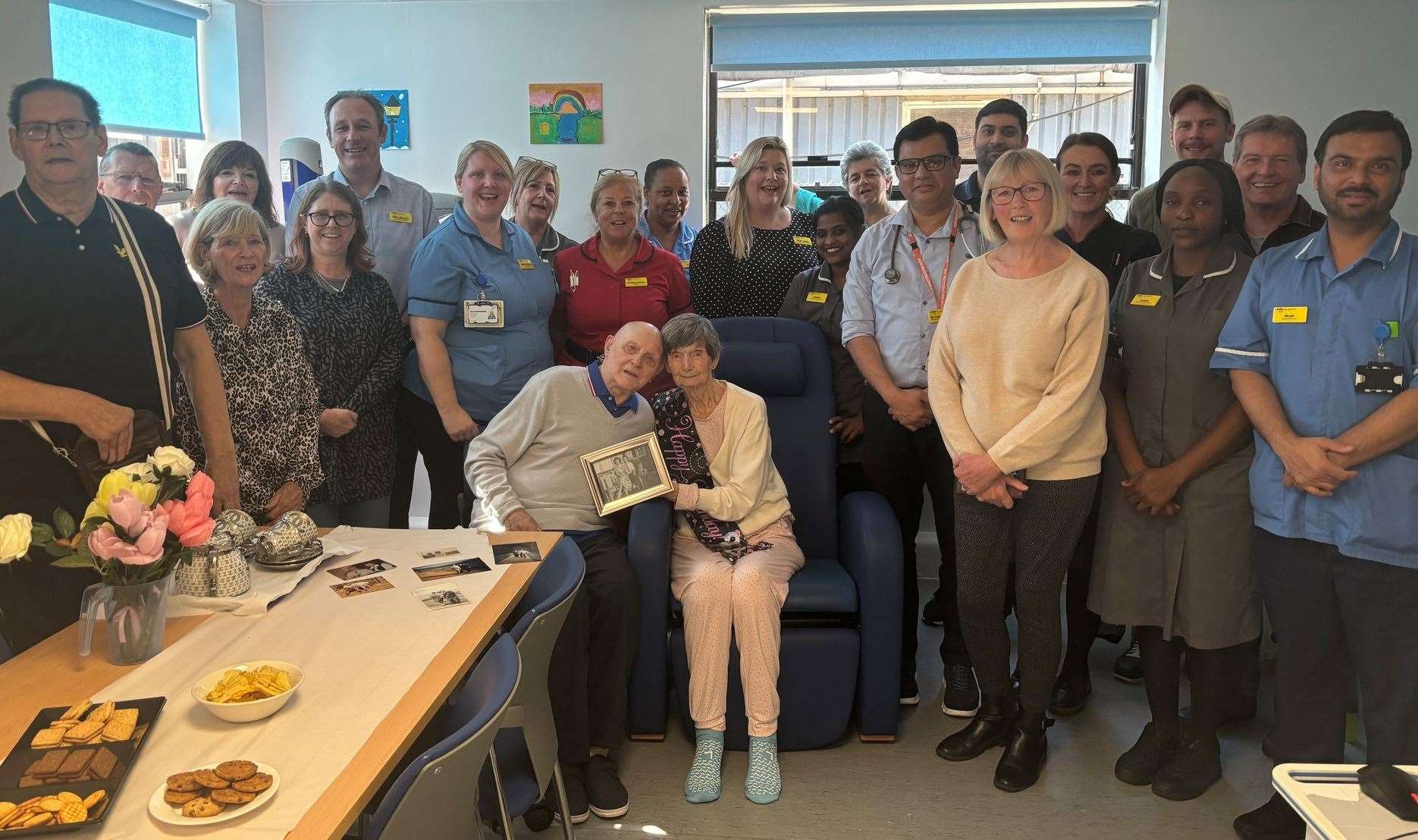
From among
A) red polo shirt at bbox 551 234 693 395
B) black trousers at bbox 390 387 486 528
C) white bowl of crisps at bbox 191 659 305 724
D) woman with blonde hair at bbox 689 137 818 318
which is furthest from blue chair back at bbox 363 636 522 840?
woman with blonde hair at bbox 689 137 818 318

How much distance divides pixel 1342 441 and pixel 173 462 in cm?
236

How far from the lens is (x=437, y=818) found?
4.72 feet

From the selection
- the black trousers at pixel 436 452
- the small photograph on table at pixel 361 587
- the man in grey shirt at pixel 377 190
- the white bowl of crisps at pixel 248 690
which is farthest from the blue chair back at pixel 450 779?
the man in grey shirt at pixel 377 190

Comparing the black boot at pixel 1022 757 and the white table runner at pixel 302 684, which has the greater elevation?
the white table runner at pixel 302 684

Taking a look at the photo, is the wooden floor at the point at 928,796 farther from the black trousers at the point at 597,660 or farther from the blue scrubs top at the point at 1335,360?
the blue scrubs top at the point at 1335,360

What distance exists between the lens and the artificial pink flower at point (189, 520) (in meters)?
1.77

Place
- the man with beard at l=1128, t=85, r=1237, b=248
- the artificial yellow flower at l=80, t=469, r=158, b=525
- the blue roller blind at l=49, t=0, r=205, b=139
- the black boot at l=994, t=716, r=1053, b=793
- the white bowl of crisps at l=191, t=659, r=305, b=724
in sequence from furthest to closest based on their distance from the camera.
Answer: the blue roller blind at l=49, t=0, r=205, b=139, the man with beard at l=1128, t=85, r=1237, b=248, the black boot at l=994, t=716, r=1053, b=793, the artificial yellow flower at l=80, t=469, r=158, b=525, the white bowl of crisps at l=191, t=659, r=305, b=724

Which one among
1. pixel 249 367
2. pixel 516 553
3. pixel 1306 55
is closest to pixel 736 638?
pixel 516 553

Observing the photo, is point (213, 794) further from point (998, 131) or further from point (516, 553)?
point (998, 131)

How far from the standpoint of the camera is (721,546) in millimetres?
3070

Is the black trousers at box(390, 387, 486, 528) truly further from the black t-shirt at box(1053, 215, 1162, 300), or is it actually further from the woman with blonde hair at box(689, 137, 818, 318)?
the black t-shirt at box(1053, 215, 1162, 300)

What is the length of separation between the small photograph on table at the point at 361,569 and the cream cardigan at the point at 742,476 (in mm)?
927

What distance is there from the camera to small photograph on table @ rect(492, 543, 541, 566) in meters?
2.41

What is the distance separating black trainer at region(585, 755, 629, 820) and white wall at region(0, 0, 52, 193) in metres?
2.61
